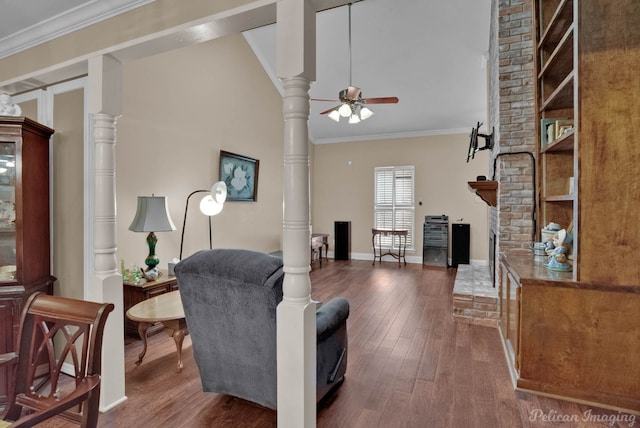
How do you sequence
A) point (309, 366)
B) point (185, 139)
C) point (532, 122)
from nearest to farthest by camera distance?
point (309, 366) < point (532, 122) < point (185, 139)

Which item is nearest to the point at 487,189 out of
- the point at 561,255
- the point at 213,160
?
the point at 561,255

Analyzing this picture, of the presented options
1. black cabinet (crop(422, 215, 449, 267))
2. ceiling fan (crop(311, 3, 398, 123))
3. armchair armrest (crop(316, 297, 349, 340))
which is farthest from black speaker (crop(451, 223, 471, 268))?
armchair armrest (crop(316, 297, 349, 340))

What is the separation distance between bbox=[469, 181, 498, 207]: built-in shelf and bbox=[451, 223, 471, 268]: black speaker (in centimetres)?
317

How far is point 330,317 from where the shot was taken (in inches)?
87.2

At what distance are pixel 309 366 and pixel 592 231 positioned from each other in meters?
1.84

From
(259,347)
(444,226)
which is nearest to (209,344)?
(259,347)

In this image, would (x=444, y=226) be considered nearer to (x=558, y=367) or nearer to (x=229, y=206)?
(x=229, y=206)

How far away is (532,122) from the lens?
11.3 ft

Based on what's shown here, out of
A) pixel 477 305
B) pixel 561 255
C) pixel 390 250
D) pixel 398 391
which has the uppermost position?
pixel 561 255

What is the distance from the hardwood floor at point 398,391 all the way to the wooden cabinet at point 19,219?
3.00 ft

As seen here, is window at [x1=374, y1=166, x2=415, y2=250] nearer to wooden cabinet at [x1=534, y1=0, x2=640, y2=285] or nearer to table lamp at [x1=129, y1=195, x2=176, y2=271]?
table lamp at [x1=129, y1=195, x2=176, y2=271]

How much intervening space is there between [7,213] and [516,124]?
4.54 m

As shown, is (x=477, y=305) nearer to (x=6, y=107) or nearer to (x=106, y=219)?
(x=106, y=219)

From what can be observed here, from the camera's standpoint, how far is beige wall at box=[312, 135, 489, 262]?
24.0 feet
